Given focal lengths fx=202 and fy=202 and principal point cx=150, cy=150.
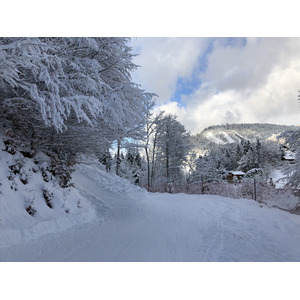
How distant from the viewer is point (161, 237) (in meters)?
4.28

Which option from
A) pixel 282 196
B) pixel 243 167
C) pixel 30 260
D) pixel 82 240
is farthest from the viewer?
pixel 243 167

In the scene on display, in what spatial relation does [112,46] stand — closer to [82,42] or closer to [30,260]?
[82,42]

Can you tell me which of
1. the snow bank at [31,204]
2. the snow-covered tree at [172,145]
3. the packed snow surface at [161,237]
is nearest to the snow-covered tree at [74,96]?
the snow bank at [31,204]

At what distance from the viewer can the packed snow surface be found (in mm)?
3293

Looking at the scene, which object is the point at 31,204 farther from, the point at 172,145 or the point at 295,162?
the point at 172,145

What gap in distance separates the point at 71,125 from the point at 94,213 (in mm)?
2729

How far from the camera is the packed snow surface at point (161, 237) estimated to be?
3293 millimetres

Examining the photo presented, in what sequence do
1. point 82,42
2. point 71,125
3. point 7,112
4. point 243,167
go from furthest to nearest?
point 243,167, point 71,125, point 82,42, point 7,112

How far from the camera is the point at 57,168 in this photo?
5875mm

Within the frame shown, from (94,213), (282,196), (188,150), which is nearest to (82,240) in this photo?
(94,213)

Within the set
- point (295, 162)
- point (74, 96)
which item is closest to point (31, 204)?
point (74, 96)

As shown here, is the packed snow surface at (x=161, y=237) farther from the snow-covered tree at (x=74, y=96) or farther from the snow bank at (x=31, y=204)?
the snow-covered tree at (x=74, y=96)

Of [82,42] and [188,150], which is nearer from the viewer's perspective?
[82,42]

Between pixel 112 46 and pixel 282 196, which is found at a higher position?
pixel 112 46
